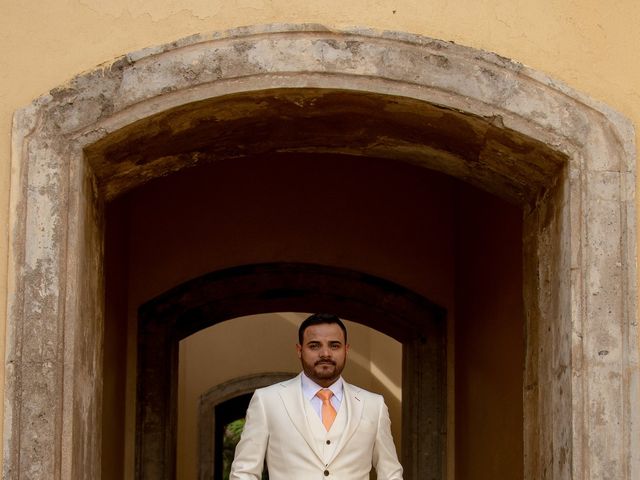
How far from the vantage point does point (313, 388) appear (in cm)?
477

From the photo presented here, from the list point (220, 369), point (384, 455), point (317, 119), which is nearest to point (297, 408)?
point (384, 455)

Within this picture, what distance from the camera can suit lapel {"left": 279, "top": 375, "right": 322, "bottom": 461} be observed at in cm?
471

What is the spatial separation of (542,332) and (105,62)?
6.50 feet

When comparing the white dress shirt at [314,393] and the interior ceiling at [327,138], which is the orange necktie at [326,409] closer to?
the white dress shirt at [314,393]

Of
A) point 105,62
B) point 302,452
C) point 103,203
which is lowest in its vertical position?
point 302,452

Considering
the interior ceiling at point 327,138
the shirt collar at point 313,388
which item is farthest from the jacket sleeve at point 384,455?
the interior ceiling at point 327,138

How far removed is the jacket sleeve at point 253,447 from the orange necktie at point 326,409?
0.21m

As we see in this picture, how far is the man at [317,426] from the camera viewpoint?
469 centimetres

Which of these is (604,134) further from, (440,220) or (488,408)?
(440,220)

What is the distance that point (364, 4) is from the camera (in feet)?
16.5

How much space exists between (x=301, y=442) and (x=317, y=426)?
0.27 ft

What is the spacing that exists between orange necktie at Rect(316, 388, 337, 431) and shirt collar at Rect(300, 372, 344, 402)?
0.7 inches

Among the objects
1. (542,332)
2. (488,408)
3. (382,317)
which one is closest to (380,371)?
(382,317)

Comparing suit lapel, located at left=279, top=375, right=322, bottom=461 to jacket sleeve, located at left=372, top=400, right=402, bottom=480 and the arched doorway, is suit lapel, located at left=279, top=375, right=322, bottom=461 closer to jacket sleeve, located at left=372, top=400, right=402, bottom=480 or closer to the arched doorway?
jacket sleeve, located at left=372, top=400, right=402, bottom=480
